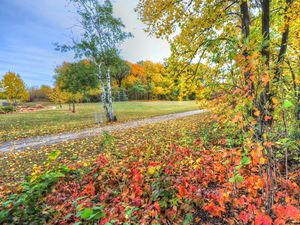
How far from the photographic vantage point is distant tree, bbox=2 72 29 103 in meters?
30.5

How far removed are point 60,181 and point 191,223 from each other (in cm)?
279

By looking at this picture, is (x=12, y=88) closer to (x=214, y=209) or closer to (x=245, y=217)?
(x=214, y=209)

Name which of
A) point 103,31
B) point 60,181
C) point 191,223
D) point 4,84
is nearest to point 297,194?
point 191,223

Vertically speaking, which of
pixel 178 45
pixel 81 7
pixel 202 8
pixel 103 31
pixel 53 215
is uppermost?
pixel 81 7

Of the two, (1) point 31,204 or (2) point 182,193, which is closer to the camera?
(2) point 182,193

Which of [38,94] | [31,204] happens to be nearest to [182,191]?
[31,204]

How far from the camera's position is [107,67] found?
505 inches

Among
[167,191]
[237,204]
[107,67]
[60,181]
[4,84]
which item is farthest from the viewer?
[4,84]

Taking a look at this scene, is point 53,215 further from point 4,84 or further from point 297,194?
point 4,84

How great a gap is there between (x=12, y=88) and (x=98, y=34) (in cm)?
2890

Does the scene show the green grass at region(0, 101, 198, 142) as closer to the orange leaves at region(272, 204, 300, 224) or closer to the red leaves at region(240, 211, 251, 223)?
the red leaves at region(240, 211, 251, 223)

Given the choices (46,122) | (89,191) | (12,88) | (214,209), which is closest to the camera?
(214,209)

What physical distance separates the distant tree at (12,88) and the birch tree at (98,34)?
2730cm

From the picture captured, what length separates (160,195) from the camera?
273 centimetres
